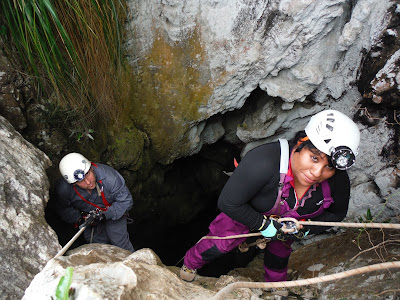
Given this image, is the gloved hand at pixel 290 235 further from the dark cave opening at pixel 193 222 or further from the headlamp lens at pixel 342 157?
the dark cave opening at pixel 193 222

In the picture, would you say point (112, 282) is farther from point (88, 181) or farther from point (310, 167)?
point (88, 181)

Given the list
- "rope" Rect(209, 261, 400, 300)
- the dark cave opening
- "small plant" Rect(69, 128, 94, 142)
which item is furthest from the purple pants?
the dark cave opening

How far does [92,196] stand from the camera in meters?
3.06

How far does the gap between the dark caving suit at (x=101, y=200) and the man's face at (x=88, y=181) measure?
95 mm

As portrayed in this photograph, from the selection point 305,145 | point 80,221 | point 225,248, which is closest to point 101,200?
point 80,221

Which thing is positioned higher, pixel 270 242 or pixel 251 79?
pixel 251 79

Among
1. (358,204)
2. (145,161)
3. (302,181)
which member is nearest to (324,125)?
(302,181)

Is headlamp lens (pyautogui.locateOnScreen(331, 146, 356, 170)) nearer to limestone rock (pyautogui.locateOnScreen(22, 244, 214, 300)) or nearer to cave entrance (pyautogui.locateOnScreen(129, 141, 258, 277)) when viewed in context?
limestone rock (pyautogui.locateOnScreen(22, 244, 214, 300))

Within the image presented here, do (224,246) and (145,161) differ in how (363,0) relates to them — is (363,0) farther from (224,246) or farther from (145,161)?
(145,161)

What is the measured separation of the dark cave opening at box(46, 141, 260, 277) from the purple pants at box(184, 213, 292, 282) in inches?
68.1

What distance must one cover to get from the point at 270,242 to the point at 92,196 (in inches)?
70.5

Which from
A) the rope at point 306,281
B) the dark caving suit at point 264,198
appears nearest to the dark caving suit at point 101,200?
the dark caving suit at point 264,198

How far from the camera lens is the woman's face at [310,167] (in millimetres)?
2010

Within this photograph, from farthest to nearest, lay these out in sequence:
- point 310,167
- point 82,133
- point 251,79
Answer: point 251,79 < point 82,133 < point 310,167
